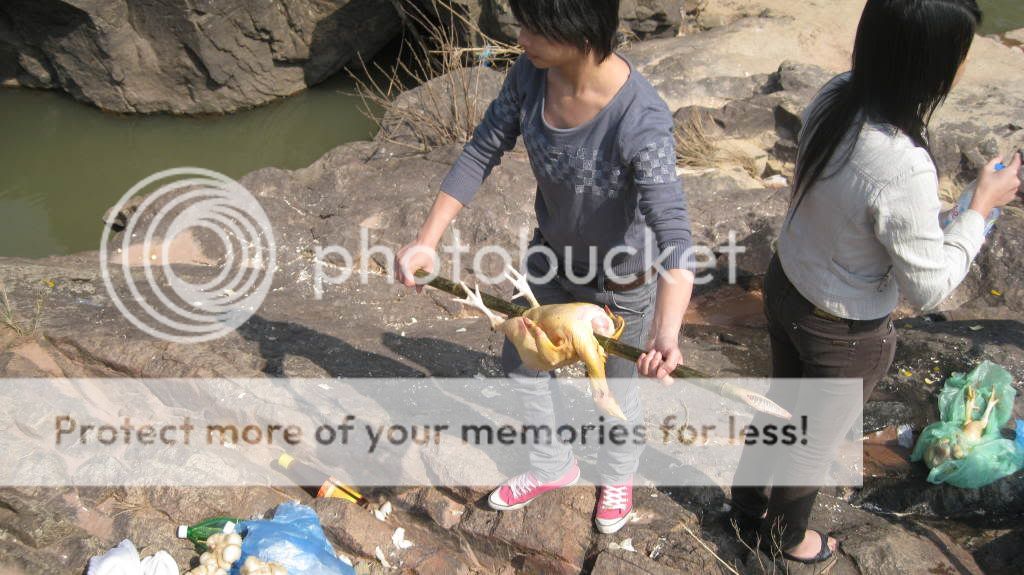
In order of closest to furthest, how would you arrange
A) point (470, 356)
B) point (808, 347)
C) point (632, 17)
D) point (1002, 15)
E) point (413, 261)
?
point (808, 347) < point (413, 261) < point (470, 356) < point (632, 17) < point (1002, 15)

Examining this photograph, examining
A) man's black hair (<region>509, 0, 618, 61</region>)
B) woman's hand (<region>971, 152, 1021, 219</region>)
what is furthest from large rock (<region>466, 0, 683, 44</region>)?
woman's hand (<region>971, 152, 1021, 219</region>)

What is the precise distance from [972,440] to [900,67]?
1.62 metres

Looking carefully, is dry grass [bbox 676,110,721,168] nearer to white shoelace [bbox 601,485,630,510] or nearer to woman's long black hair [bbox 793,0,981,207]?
white shoelace [bbox 601,485,630,510]

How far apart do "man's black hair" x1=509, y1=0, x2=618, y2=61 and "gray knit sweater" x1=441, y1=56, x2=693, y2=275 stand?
0.14m

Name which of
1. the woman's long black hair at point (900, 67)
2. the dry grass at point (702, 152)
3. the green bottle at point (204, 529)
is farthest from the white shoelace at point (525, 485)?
the dry grass at point (702, 152)

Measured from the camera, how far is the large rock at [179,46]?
6.73 metres

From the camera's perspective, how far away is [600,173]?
184cm

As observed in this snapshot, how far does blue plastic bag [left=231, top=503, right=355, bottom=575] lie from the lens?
A: 2270 millimetres

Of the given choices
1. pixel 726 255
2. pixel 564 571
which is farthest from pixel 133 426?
pixel 726 255

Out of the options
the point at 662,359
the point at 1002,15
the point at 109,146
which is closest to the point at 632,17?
the point at 1002,15

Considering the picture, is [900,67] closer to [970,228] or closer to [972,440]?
[970,228]

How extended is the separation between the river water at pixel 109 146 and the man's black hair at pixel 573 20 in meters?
5.24

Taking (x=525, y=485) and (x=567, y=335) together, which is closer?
(x=567, y=335)

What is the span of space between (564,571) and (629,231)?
1068 mm
